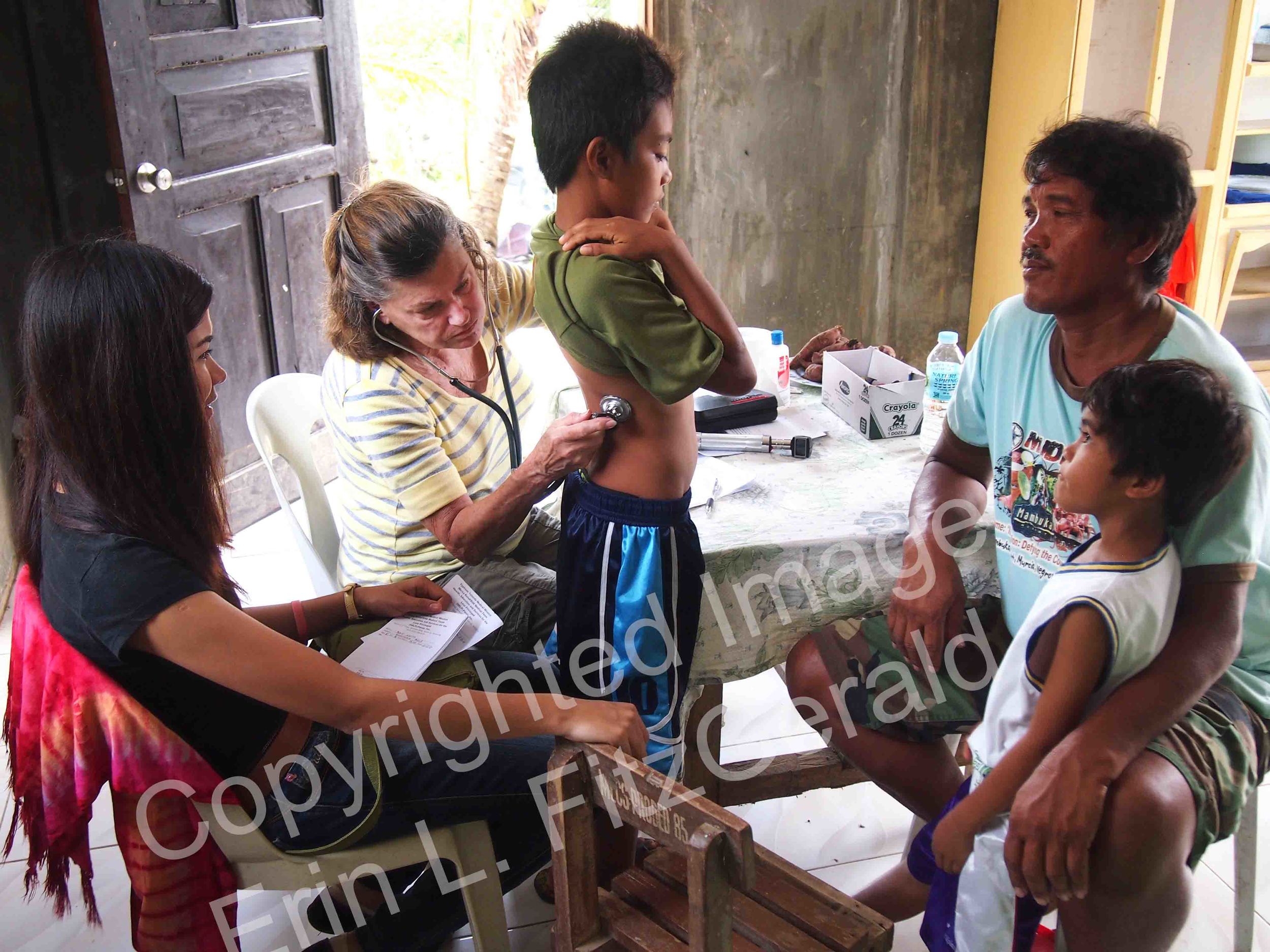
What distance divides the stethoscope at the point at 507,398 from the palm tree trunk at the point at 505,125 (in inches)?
138

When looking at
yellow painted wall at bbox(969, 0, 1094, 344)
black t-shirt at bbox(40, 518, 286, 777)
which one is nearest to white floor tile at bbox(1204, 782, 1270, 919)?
black t-shirt at bbox(40, 518, 286, 777)

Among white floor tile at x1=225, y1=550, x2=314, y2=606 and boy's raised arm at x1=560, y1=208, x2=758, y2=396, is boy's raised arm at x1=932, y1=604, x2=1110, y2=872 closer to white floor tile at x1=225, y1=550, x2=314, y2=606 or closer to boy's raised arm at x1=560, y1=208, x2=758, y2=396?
boy's raised arm at x1=560, y1=208, x2=758, y2=396

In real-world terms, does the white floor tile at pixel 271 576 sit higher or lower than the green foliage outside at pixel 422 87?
lower

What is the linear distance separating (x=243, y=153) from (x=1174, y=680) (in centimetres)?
316

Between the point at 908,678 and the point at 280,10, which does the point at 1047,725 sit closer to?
the point at 908,678

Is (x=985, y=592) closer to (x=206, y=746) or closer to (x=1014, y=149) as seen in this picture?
(x=206, y=746)

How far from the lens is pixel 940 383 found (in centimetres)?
202

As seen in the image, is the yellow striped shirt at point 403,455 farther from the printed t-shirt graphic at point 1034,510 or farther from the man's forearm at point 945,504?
the printed t-shirt graphic at point 1034,510

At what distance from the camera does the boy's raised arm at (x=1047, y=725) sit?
49.1 inches

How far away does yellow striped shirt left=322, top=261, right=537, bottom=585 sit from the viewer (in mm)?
1680

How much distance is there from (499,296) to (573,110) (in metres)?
0.65

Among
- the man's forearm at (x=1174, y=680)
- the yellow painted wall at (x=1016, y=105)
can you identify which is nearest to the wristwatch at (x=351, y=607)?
the man's forearm at (x=1174, y=680)

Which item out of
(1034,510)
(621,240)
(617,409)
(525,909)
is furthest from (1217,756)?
(525,909)

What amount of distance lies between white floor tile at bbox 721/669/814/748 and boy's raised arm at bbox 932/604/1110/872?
98 cm
